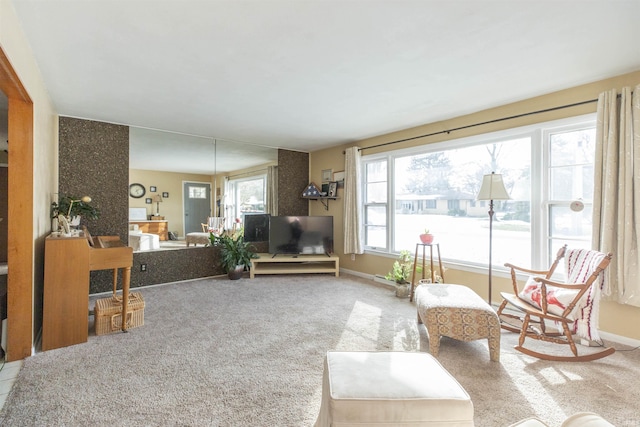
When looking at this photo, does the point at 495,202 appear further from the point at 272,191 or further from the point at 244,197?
the point at 244,197

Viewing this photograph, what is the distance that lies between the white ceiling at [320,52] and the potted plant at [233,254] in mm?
2155

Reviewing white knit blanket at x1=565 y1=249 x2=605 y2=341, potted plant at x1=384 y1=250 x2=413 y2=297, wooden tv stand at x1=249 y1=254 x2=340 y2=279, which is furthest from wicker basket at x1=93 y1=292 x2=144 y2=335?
white knit blanket at x1=565 y1=249 x2=605 y2=341

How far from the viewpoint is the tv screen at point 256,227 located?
17.9 feet

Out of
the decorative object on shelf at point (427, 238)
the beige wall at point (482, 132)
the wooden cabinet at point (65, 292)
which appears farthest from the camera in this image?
the decorative object on shelf at point (427, 238)

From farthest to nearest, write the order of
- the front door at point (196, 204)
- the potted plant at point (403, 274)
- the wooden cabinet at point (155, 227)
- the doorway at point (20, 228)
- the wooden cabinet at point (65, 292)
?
1. the front door at point (196, 204)
2. the wooden cabinet at point (155, 227)
3. the potted plant at point (403, 274)
4. the wooden cabinet at point (65, 292)
5. the doorway at point (20, 228)

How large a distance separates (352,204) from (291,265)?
157 centimetres

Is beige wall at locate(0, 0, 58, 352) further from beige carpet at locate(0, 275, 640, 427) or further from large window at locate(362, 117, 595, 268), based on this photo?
large window at locate(362, 117, 595, 268)

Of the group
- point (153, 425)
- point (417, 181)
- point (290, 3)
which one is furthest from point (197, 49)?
point (417, 181)

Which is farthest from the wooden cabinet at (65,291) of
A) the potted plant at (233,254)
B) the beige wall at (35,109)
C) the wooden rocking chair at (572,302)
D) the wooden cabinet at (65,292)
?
the wooden rocking chair at (572,302)

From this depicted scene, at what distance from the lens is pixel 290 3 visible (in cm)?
175

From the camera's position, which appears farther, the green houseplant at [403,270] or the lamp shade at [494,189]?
the green houseplant at [403,270]

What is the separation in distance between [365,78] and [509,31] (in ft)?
3.65

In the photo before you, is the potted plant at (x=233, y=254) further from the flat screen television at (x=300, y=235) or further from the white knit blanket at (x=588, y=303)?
the white knit blanket at (x=588, y=303)

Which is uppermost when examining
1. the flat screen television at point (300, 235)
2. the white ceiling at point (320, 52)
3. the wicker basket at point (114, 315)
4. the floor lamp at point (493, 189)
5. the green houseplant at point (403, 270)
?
the white ceiling at point (320, 52)
